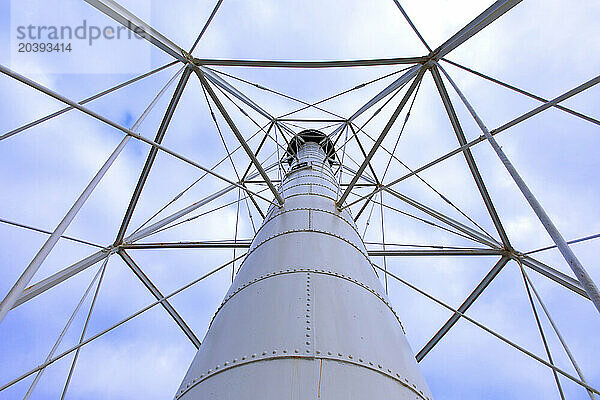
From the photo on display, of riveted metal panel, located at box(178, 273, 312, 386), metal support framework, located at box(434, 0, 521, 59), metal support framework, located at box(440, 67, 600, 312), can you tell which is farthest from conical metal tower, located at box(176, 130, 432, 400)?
metal support framework, located at box(434, 0, 521, 59)

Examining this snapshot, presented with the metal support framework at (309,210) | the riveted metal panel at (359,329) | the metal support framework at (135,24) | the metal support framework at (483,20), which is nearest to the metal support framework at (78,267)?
the metal support framework at (309,210)

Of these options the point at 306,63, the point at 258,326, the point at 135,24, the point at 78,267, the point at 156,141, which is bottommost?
the point at 258,326

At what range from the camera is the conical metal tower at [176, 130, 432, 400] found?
3.15 meters

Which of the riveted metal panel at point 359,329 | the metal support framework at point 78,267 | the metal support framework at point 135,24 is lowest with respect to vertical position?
the riveted metal panel at point 359,329

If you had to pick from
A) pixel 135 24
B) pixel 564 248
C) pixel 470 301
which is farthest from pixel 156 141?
pixel 470 301

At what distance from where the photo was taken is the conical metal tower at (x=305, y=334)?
315 cm

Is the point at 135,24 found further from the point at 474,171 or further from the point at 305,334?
the point at 474,171

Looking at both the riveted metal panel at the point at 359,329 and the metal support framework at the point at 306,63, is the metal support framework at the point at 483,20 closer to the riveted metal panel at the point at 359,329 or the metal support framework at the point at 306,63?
the metal support framework at the point at 306,63

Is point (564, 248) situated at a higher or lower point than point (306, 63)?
lower

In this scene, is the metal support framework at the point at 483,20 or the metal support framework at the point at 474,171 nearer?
the metal support framework at the point at 483,20

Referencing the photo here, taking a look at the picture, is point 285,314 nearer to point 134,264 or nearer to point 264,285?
point 264,285

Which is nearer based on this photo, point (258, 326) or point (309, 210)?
point (258, 326)

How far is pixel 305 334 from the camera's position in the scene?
3.61 meters

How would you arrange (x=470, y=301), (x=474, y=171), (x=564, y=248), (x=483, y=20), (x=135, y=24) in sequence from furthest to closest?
(x=470, y=301)
(x=474, y=171)
(x=135, y=24)
(x=483, y=20)
(x=564, y=248)
